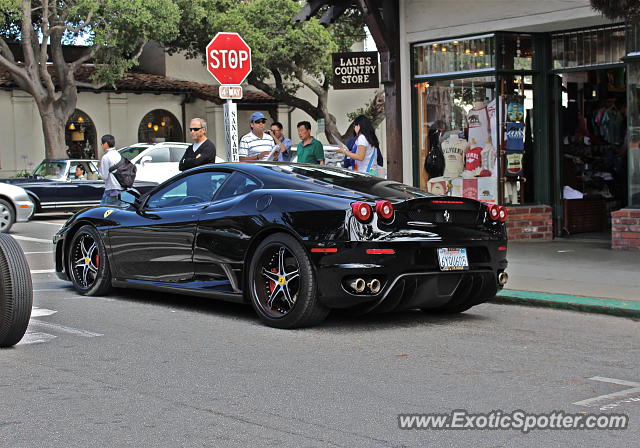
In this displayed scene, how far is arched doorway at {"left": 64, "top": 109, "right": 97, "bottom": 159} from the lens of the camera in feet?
119

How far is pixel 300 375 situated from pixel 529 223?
8905mm

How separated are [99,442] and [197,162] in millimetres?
7999

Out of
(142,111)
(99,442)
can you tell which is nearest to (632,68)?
(99,442)

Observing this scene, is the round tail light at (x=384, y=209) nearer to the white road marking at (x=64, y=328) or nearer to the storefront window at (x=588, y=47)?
the white road marking at (x=64, y=328)

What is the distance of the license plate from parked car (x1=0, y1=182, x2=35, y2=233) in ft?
43.5

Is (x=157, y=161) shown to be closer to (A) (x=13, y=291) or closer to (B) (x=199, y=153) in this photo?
(B) (x=199, y=153)

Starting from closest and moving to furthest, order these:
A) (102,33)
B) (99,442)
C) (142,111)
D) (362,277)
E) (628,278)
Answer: (99,442) → (362,277) → (628,278) → (102,33) → (142,111)

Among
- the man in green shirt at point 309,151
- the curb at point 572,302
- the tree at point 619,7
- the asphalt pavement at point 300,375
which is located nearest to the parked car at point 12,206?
the man in green shirt at point 309,151

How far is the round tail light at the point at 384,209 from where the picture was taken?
749 centimetres

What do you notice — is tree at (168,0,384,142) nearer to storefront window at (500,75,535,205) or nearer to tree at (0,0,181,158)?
tree at (0,0,181,158)

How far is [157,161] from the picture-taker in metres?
25.5

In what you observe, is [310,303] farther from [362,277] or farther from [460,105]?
[460,105]

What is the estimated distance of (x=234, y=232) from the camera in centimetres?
818

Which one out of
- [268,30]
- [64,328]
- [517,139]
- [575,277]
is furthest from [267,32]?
[64,328]
